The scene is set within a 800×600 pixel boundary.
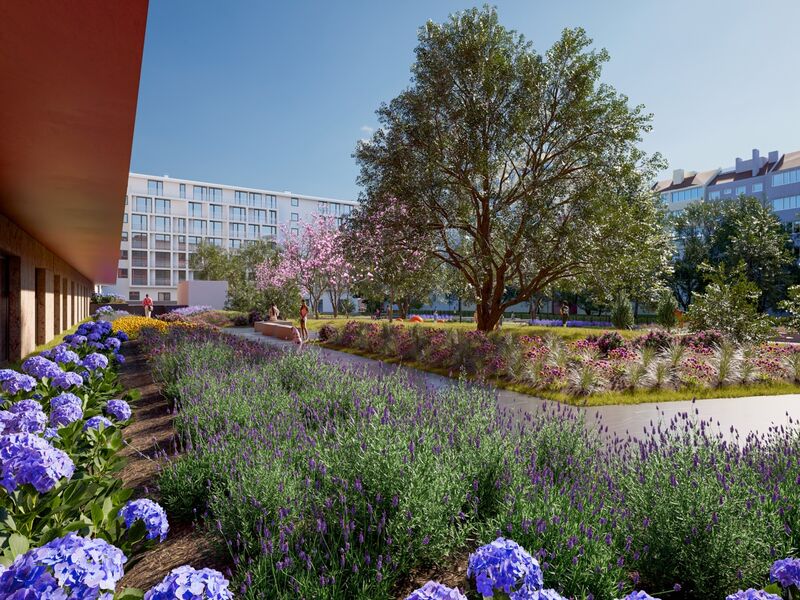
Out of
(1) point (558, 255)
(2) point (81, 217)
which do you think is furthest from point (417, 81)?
(2) point (81, 217)

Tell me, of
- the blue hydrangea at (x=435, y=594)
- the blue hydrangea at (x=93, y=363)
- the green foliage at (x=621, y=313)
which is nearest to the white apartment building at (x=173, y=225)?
the green foliage at (x=621, y=313)

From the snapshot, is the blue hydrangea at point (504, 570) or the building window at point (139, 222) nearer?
the blue hydrangea at point (504, 570)

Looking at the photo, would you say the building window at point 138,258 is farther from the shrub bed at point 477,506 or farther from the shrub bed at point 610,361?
the shrub bed at point 477,506

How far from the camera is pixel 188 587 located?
147 cm

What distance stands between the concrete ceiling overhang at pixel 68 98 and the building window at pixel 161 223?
77.0 meters

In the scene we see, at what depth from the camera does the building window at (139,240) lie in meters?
76.9

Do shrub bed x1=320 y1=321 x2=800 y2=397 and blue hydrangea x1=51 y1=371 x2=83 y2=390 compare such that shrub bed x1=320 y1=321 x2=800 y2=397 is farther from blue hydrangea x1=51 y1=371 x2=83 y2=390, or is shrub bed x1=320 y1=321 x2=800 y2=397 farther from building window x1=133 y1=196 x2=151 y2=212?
building window x1=133 y1=196 x2=151 y2=212

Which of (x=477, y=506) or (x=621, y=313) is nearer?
(x=477, y=506)

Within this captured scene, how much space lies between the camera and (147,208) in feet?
258

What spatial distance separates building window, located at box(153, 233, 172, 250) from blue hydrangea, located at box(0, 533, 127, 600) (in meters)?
86.2

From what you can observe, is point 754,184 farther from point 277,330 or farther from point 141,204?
point 141,204

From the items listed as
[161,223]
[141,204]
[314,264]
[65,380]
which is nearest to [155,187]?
[141,204]

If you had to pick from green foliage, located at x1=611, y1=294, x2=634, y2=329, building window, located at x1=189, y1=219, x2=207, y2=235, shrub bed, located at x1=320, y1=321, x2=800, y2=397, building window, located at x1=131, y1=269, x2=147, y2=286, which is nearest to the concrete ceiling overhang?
shrub bed, located at x1=320, y1=321, x2=800, y2=397

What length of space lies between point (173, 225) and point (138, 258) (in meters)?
7.71
